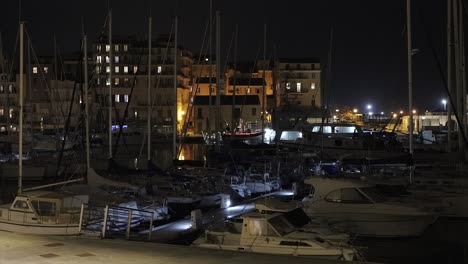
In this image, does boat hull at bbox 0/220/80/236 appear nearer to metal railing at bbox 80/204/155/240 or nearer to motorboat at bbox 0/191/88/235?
motorboat at bbox 0/191/88/235

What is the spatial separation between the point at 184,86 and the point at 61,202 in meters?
110

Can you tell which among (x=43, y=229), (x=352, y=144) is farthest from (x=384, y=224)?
(x=352, y=144)

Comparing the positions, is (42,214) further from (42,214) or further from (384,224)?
(384,224)

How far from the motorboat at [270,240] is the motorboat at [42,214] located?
13.0ft

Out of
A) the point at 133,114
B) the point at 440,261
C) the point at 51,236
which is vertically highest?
the point at 133,114

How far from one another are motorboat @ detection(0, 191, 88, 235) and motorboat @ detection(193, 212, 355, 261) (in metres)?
3.98

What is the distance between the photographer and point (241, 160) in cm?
3803

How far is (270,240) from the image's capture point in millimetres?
15266

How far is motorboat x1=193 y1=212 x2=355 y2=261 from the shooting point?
14.4 metres

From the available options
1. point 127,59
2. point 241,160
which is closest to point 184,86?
point 127,59

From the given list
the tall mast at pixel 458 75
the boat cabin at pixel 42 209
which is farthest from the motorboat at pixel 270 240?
the tall mast at pixel 458 75

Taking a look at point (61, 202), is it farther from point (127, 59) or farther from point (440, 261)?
point (127, 59)

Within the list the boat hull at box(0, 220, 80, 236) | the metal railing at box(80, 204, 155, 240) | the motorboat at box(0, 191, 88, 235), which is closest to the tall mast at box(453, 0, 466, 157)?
the metal railing at box(80, 204, 155, 240)

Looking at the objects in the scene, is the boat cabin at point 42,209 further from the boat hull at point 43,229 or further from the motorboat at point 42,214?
the boat hull at point 43,229
